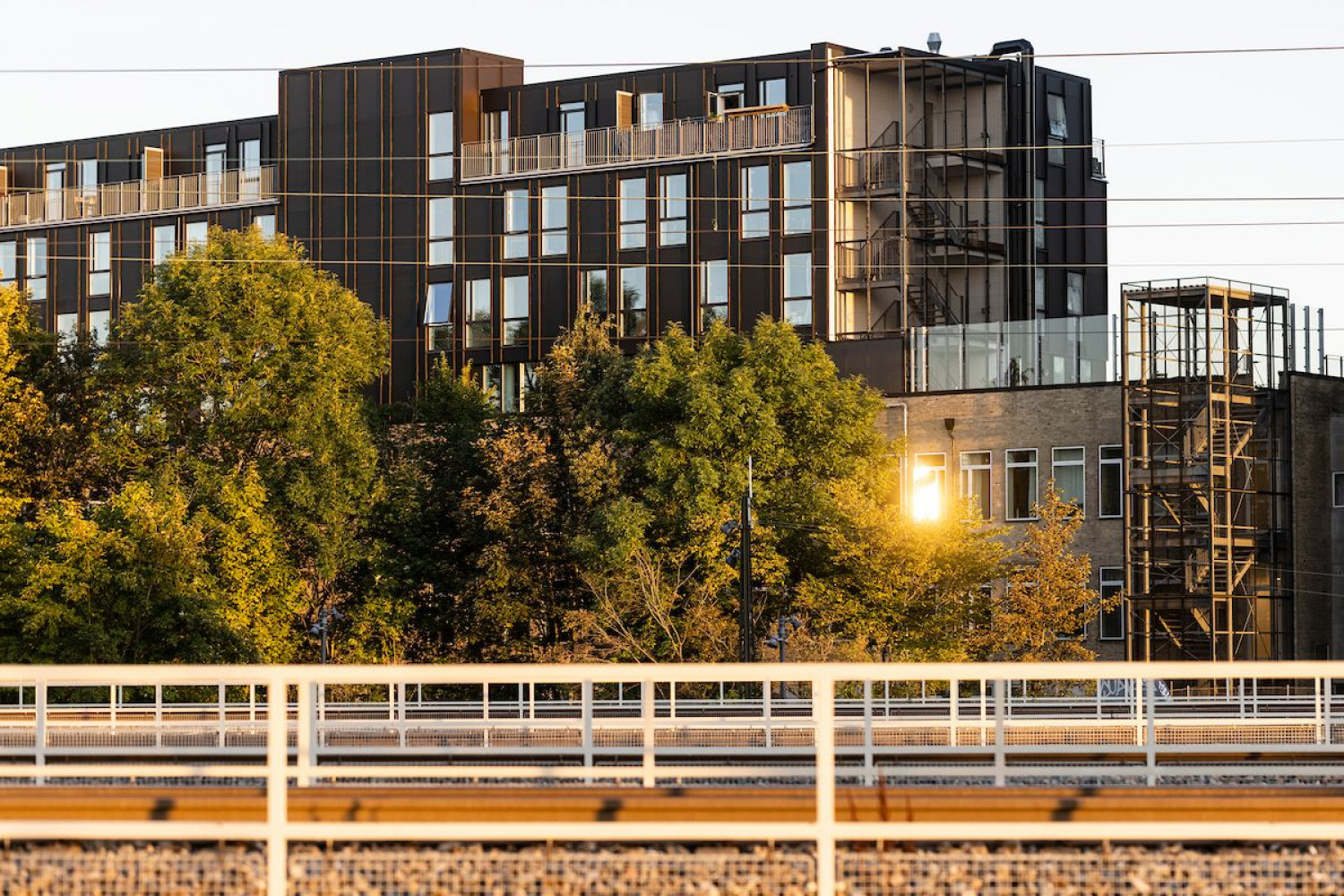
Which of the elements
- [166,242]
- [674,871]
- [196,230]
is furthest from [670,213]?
[674,871]

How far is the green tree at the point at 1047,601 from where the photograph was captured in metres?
61.8

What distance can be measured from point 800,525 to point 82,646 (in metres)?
18.0

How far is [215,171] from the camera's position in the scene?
3639 inches

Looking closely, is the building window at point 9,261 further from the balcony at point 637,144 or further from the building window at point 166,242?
the balcony at point 637,144

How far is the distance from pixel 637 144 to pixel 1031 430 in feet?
56.0

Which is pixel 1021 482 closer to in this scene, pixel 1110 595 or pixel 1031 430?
pixel 1031 430

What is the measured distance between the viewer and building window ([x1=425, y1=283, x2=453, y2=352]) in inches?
3314

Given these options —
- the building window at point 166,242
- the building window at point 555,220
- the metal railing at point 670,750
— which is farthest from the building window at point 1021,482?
the building window at point 166,242

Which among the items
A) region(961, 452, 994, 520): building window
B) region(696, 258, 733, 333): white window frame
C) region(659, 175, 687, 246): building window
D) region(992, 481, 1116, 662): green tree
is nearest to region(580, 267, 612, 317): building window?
region(659, 175, 687, 246): building window

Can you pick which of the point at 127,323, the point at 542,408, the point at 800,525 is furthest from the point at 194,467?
the point at 800,525

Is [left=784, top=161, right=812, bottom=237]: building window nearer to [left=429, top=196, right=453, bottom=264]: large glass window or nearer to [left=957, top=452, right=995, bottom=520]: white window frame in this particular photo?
[left=957, top=452, right=995, bottom=520]: white window frame

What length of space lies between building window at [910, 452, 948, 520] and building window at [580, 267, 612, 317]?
12567 millimetres

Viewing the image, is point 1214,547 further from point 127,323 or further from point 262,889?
point 262,889

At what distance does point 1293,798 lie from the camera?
506 inches
